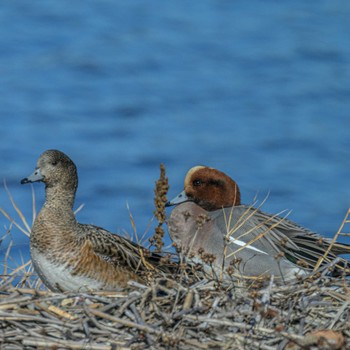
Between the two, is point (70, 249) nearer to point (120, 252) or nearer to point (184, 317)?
point (120, 252)

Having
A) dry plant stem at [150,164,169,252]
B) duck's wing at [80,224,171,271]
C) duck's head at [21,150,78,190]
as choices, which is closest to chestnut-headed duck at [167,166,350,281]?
duck's wing at [80,224,171,271]

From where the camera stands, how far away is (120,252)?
5617 millimetres

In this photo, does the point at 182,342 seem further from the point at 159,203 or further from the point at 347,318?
the point at 159,203

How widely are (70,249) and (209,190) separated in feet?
3.52

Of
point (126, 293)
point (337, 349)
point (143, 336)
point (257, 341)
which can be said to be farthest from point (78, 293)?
point (337, 349)

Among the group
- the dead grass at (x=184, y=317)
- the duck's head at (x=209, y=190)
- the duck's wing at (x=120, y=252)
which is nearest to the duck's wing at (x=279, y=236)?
the duck's head at (x=209, y=190)

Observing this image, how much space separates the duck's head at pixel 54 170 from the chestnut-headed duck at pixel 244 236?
0.64 metres

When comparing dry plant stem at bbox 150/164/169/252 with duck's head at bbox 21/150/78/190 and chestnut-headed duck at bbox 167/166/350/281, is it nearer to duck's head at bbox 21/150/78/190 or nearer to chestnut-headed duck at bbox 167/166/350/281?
chestnut-headed duck at bbox 167/166/350/281

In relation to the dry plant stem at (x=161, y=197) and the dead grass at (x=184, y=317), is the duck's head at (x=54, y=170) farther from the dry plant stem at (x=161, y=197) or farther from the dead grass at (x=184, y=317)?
the dead grass at (x=184, y=317)

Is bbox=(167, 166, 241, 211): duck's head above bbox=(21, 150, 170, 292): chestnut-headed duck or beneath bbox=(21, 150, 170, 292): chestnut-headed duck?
above

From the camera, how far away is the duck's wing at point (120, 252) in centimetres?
555

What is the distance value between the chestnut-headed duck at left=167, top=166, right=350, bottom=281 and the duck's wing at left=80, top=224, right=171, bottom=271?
0.68 ft

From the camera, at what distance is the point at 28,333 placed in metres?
4.42

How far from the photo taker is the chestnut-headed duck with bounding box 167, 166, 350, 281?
18.8 feet
